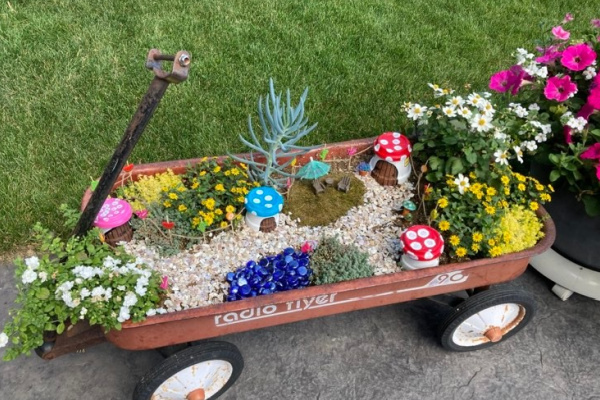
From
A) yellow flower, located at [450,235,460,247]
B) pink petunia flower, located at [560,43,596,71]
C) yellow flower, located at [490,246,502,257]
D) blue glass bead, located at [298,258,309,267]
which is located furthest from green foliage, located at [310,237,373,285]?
pink petunia flower, located at [560,43,596,71]

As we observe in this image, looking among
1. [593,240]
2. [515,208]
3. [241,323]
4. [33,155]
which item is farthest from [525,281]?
[33,155]

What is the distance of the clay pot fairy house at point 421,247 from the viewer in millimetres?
1866

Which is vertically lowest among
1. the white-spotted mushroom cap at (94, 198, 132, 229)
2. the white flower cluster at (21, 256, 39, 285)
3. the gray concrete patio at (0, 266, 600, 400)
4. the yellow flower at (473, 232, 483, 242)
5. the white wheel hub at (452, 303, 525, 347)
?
the gray concrete patio at (0, 266, 600, 400)

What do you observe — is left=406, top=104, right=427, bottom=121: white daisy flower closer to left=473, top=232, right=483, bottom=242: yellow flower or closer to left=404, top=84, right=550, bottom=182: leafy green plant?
left=404, top=84, right=550, bottom=182: leafy green plant

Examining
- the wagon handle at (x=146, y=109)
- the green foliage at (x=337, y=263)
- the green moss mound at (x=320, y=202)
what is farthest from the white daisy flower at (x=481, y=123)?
the wagon handle at (x=146, y=109)

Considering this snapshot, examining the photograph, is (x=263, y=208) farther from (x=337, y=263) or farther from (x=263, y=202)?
(x=337, y=263)

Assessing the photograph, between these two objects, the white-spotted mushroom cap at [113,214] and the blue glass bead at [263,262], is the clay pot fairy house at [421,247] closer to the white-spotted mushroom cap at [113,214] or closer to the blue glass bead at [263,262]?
the blue glass bead at [263,262]

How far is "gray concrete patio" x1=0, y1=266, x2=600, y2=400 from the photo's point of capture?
2129 millimetres

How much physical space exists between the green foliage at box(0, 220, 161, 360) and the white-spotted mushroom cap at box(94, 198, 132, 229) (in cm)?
23

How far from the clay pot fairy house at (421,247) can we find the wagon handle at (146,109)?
0.98 metres

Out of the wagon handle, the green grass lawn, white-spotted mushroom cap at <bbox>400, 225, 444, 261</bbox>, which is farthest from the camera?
the green grass lawn

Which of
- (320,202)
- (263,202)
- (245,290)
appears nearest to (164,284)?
(245,290)

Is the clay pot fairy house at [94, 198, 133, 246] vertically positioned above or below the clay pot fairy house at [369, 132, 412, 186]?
below

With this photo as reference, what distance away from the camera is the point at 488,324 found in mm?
2139
